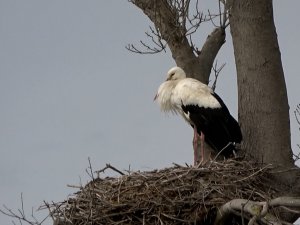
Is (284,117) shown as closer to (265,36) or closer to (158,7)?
(265,36)

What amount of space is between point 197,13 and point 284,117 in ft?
5.24

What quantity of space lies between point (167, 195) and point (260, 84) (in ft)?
5.13

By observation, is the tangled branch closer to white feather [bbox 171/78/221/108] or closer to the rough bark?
white feather [bbox 171/78/221/108]

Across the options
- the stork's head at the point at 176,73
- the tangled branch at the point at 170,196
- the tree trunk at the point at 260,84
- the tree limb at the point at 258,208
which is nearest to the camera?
the tree limb at the point at 258,208

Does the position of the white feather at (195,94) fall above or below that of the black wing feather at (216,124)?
above

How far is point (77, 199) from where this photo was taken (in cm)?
761

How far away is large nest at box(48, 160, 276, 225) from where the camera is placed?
286 inches

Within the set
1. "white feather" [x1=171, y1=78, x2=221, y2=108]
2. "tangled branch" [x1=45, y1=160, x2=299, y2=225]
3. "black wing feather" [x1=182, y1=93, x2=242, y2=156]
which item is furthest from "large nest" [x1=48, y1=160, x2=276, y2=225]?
"white feather" [x1=171, y1=78, x2=221, y2=108]

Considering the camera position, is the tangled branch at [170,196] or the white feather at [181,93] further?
the white feather at [181,93]

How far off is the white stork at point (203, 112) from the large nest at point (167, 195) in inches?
34.1

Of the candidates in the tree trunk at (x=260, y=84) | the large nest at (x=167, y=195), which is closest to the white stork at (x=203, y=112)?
the tree trunk at (x=260, y=84)

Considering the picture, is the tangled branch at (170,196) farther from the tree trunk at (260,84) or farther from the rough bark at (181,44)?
the rough bark at (181,44)

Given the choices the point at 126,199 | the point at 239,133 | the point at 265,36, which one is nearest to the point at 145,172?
the point at 126,199

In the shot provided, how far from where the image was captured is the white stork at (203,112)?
8672 mm
